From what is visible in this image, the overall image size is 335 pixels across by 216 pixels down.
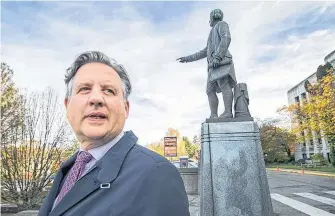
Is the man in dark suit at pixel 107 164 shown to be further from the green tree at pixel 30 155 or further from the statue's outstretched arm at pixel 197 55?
the green tree at pixel 30 155

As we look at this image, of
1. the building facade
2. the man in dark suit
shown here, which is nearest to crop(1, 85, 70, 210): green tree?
the man in dark suit

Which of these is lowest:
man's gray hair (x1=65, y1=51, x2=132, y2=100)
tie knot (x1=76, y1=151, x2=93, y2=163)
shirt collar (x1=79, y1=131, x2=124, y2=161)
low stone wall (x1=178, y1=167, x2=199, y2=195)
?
low stone wall (x1=178, y1=167, x2=199, y2=195)

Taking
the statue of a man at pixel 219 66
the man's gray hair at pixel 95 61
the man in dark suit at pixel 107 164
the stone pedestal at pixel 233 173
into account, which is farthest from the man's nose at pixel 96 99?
the statue of a man at pixel 219 66

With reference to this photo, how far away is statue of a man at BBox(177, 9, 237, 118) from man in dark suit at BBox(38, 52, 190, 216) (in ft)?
12.5

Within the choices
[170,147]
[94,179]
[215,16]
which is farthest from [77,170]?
[170,147]

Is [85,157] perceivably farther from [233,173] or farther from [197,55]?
[197,55]

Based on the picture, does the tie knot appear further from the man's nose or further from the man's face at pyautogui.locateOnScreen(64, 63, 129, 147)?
the man's nose

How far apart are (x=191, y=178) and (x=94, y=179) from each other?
9.12 meters

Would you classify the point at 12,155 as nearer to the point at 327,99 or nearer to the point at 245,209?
the point at 245,209

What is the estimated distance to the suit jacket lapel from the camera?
1.13 m

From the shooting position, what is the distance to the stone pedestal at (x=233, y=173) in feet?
13.7

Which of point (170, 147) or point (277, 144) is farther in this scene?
point (277, 144)

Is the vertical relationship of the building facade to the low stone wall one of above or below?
above

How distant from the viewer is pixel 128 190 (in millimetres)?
1066
